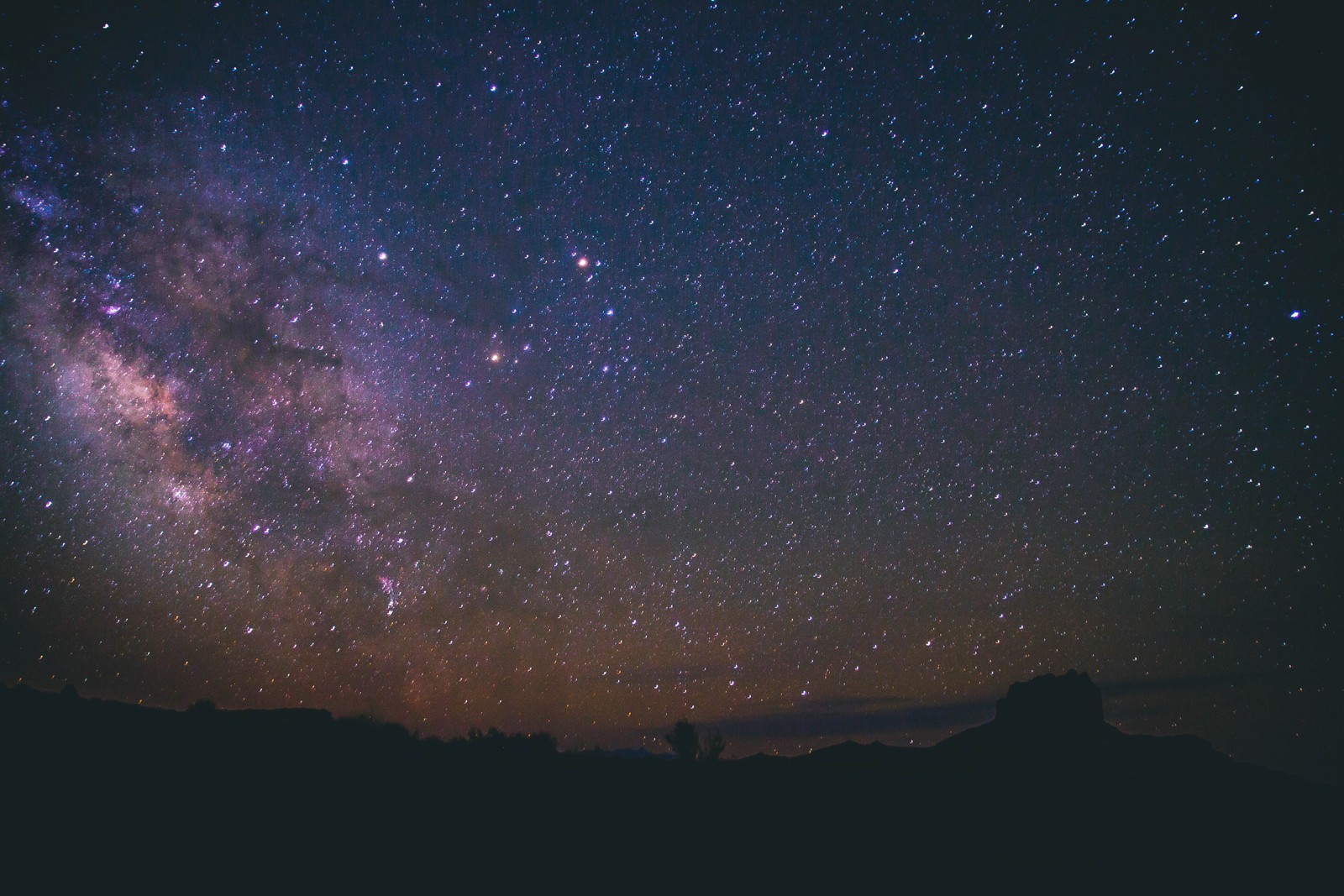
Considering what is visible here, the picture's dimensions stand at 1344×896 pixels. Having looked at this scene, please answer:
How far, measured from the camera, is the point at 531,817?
11836mm

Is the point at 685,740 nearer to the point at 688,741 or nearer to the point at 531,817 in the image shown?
the point at 688,741

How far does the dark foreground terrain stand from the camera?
9.56 metres

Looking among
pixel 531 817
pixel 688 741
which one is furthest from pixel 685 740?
pixel 531 817

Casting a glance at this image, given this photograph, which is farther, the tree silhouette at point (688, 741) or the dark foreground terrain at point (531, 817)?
the tree silhouette at point (688, 741)

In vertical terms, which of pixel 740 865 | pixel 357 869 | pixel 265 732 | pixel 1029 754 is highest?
pixel 265 732

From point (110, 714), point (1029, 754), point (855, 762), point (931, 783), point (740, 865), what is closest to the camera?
point (740, 865)

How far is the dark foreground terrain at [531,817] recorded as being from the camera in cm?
956

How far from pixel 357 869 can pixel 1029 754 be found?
25463 millimetres

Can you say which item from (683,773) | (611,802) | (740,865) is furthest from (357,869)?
(683,773)

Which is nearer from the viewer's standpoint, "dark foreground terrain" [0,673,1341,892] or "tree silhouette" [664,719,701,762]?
"dark foreground terrain" [0,673,1341,892]

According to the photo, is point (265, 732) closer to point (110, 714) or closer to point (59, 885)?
Result: point (110, 714)

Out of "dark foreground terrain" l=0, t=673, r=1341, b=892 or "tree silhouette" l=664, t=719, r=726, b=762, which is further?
"tree silhouette" l=664, t=719, r=726, b=762

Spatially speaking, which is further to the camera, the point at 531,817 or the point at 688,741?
the point at 688,741

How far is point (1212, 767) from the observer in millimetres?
28281
